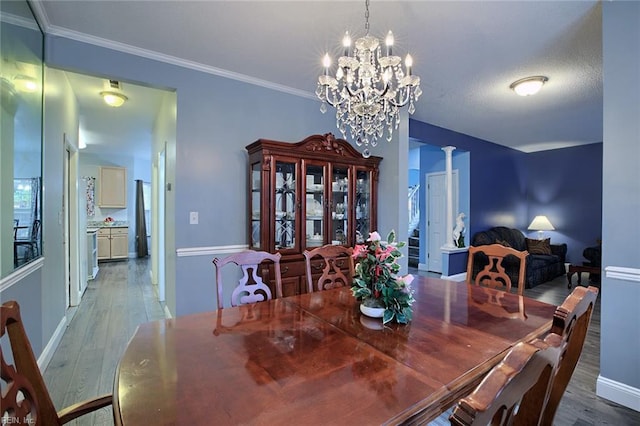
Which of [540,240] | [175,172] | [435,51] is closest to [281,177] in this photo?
[175,172]

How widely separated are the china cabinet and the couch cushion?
15.9 ft

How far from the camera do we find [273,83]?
3.28 metres

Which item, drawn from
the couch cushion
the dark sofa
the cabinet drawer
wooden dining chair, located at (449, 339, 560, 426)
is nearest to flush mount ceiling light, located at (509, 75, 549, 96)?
the dark sofa

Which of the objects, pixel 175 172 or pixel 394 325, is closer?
pixel 394 325

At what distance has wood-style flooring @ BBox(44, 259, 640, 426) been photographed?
1909 mm

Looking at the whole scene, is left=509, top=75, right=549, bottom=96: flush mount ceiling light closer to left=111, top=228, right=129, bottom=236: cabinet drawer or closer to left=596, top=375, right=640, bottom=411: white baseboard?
left=596, top=375, right=640, bottom=411: white baseboard

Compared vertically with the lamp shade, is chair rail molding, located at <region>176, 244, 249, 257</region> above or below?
below

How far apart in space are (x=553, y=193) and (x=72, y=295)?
9221mm

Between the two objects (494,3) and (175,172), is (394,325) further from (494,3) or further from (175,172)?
(175,172)

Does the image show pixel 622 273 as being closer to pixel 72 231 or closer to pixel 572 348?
pixel 572 348

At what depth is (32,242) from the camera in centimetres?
220

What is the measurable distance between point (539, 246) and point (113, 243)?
32.0 ft

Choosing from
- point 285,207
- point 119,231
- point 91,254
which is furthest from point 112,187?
point 285,207

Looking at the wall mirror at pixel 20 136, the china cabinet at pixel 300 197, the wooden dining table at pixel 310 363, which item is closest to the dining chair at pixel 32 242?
the wall mirror at pixel 20 136
